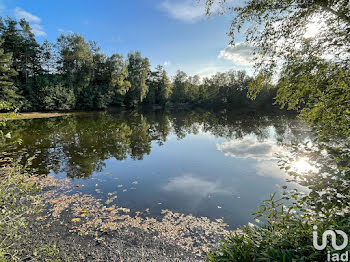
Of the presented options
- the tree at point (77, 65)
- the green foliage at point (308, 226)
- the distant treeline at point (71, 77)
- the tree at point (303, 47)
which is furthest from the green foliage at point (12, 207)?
the tree at point (77, 65)

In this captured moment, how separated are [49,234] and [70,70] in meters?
48.3

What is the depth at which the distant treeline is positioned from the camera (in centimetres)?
3538

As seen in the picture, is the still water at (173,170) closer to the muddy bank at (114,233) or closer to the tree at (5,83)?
the muddy bank at (114,233)

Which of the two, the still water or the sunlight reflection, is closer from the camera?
the sunlight reflection

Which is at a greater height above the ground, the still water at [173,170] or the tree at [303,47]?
the tree at [303,47]

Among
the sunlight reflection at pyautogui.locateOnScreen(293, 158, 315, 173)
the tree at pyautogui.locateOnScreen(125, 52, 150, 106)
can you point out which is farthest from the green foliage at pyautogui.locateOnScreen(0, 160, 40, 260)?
the tree at pyautogui.locateOnScreen(125, 52, 150, 106)

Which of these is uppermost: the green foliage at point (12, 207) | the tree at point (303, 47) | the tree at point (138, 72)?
the tree at point (138, 72)

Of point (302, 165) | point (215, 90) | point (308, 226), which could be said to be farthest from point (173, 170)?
point (215, 90)

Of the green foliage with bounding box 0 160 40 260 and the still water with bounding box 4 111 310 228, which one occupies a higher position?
the green foliage with bounding box 0 160 40 260

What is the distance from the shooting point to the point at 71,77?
43125 millimetres

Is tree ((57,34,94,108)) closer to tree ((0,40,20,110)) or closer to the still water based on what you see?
tree ((0,40,20,110))

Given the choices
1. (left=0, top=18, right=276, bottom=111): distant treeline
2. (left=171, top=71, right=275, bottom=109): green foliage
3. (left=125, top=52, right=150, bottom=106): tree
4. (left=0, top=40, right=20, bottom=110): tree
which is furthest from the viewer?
(left=171, top=71, right=275, bottom=109): green foliage

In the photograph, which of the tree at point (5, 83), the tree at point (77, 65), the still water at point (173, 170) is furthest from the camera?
the tree at point (77, 65)

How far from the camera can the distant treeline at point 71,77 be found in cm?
3538
